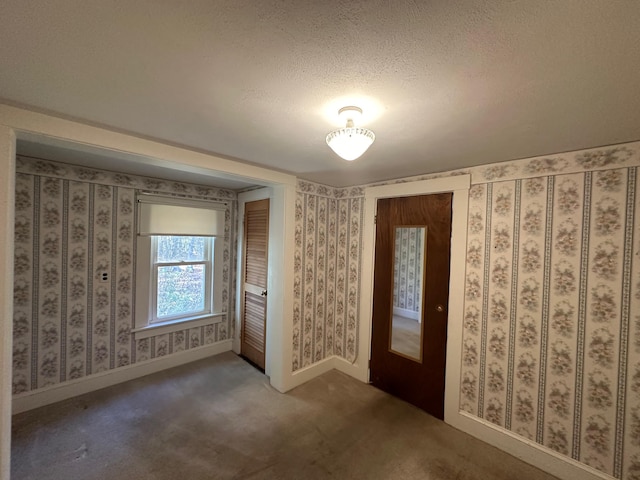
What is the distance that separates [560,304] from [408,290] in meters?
1.12

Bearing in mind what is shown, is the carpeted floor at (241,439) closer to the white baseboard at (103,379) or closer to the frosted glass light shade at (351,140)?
the white baseboard at (103,379)

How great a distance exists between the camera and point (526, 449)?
1908mm

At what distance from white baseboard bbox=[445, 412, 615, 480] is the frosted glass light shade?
2.38 metres

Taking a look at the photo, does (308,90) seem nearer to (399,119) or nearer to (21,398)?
(399,119)

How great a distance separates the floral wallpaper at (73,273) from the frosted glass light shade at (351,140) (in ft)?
8.46

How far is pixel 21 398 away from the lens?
226cm

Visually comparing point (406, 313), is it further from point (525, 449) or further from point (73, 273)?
point (73, 273)

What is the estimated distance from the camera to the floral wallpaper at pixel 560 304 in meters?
1.60

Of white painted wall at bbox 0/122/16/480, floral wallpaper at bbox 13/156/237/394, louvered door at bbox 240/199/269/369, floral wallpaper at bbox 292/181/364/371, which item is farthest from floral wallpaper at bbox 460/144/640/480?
floral wallpaper at bbox 13/156/237/394

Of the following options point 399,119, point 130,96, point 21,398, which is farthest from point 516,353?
point 21,398

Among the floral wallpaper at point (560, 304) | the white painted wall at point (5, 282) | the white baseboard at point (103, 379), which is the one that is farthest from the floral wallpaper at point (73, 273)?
the floral wallpaper at point (560, 304)

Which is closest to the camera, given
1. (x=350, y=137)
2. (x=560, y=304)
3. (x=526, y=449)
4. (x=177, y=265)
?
(x=350, y=137)

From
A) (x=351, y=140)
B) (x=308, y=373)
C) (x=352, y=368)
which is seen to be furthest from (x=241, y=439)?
(x=351, y=140)

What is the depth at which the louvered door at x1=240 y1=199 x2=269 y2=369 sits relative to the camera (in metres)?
3.05
